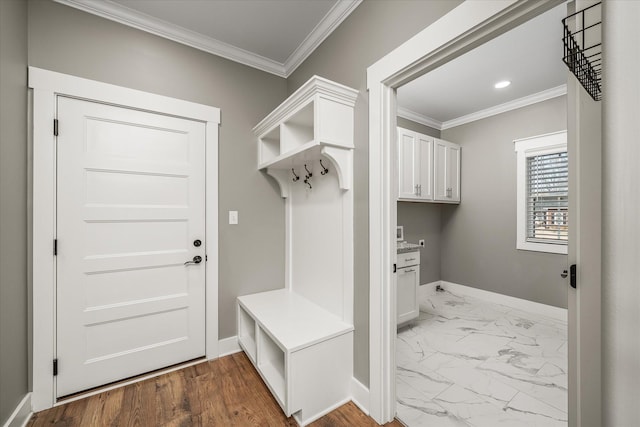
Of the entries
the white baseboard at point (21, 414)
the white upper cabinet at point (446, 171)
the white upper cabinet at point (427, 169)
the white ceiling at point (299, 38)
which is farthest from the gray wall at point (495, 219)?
the white baseboard at point (21, 414)

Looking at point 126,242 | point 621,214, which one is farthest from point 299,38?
point 621,214

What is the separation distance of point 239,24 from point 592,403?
108 inches

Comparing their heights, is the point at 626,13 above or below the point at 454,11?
below

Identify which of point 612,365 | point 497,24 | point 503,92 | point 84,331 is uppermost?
point 503,92

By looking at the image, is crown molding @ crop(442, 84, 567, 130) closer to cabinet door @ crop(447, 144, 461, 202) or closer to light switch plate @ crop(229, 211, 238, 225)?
cabinet door @ crop(447, 144, 461, 202)

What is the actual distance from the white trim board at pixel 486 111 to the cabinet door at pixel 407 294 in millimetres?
Answer: 2118

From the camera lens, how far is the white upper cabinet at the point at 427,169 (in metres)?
3.21

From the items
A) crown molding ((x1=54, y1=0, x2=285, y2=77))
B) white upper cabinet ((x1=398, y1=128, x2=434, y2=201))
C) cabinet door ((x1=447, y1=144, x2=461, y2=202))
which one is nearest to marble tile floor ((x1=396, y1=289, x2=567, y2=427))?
white upper cabinet ((x1=398, y1=128, x2=434, y2=201))

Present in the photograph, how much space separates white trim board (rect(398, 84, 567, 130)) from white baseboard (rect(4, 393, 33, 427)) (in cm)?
423

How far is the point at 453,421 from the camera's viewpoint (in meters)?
1.60

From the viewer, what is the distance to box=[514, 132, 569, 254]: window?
309 cm

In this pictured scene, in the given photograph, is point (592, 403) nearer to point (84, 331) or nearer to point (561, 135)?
point (84, 331)

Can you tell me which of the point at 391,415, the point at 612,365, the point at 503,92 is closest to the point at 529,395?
the point at 391,415

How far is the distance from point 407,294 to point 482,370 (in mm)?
865
